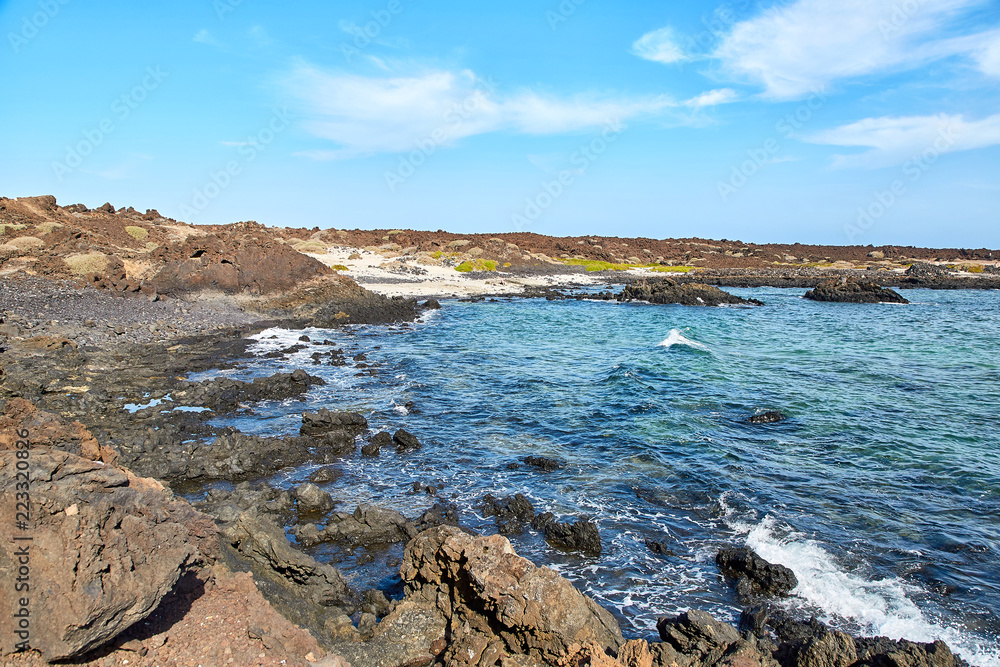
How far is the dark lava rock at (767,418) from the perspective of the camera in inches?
657

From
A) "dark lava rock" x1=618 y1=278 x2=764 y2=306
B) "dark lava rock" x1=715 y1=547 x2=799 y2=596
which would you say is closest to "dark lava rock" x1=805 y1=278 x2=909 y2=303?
"dark lava rock" x1=618 y1=278 x2=764 y2=306

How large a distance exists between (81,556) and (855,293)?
61.3 metres

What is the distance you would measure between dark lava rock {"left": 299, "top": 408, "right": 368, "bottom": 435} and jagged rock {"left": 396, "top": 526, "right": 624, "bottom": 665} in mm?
8352

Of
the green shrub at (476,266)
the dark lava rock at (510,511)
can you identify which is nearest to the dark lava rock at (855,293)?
the green shrub at (476,266)

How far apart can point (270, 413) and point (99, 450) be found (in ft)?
30.4

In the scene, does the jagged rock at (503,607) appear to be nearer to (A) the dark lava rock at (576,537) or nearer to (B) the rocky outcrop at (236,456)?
(A) the dark lava rock at (576,537)

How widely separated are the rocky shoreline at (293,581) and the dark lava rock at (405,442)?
1.93 metres

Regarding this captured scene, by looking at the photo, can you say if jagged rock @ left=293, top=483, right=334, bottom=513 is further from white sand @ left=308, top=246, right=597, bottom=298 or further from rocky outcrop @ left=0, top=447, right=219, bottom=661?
white sand @ left=308, top=246, right=597, bottom=298

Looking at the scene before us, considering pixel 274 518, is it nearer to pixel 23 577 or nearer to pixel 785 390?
pixel 23 577

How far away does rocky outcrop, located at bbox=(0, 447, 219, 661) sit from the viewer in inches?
172

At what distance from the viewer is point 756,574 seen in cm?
884

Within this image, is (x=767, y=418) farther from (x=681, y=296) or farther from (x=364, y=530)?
(x=681, y=296)

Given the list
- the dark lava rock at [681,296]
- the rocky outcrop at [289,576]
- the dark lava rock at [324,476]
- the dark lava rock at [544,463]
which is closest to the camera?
the rocky outcrop at [289,576]

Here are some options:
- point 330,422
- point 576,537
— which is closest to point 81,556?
point 576,537
